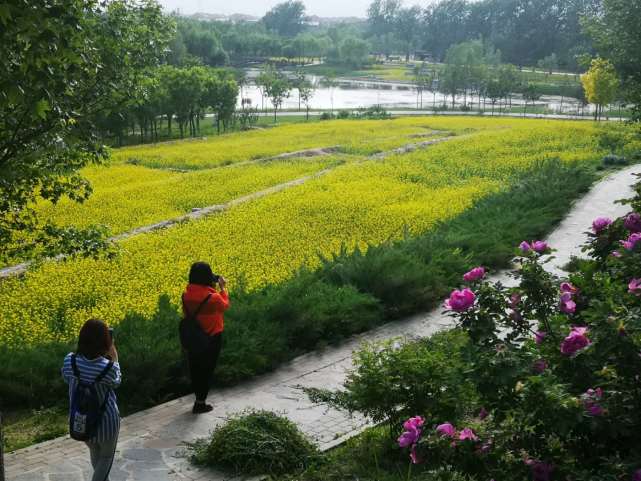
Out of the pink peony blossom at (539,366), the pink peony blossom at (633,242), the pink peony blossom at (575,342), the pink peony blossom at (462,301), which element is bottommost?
the pink peony blossom at (539,366)

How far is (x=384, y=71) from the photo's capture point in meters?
118

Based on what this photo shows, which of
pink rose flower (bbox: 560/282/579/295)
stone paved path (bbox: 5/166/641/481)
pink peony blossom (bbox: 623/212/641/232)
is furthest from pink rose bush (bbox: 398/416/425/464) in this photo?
pink peony blossom (bbox: 623/212/641/232)

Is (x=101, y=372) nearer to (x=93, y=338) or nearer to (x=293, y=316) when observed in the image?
(x=93, y=338)

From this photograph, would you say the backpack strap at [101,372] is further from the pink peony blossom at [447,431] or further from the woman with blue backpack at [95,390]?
the pink peony blossom at [447,431]

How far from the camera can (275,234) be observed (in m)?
16.7

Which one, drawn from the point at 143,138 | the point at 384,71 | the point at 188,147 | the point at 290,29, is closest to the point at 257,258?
the point at 188,147

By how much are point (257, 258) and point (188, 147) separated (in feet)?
78.4

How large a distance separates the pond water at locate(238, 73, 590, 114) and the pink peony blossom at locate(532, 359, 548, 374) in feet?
204

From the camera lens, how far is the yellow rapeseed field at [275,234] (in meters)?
11.5

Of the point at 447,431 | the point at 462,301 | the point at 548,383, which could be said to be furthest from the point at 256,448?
the point at 548,383

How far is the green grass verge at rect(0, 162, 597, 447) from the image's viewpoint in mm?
7105

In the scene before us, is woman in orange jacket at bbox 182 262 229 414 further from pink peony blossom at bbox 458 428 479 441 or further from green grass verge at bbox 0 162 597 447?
pink peony blossom at bbox 458 428 479 441

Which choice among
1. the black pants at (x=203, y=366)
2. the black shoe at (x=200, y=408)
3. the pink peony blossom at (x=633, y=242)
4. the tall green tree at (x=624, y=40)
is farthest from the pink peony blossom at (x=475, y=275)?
the tall green tree at (x=624, y=40)

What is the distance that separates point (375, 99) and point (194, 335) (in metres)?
77.9
